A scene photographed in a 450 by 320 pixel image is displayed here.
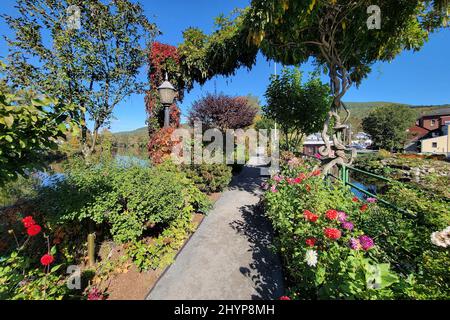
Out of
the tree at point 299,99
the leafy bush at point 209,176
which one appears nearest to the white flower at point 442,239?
the leafy bush at point 209,176

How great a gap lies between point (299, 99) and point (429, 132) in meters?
46.1

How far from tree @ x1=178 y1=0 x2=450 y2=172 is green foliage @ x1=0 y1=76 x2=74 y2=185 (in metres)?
3.45

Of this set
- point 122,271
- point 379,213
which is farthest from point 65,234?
point 379,213

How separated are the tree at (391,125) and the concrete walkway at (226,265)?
36080 millimetres

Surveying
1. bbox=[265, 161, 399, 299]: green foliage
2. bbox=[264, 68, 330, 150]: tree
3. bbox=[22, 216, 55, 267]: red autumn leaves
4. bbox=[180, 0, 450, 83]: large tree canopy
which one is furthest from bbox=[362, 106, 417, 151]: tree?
bbox=[22, 216, 55, 267]: red autumn leaves

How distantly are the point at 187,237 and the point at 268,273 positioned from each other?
155cm

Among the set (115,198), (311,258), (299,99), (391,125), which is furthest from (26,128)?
(391,125)

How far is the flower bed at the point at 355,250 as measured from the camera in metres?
1.21

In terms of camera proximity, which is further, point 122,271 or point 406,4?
point 406,4

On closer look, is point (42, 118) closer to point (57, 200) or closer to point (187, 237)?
point (57, 200)

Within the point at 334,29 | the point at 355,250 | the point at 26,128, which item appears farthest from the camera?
the point at 334,29

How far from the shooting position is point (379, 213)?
215 centimetres

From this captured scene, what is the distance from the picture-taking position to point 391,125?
94.7 feet

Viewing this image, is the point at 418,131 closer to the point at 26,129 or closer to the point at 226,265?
the point at 226,265
